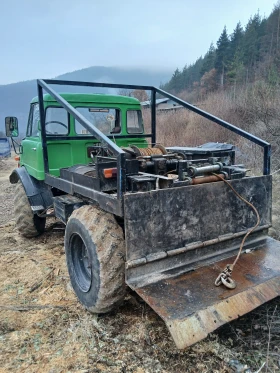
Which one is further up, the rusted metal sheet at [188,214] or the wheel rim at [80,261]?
the rusted metal sheet at [188,214]

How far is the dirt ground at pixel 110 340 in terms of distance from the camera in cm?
220

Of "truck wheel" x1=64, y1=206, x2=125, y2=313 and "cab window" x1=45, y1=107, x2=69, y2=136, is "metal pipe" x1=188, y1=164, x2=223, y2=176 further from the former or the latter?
"cab window" x1=45, y1=107, x2=69, y2=136

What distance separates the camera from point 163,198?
2.47m

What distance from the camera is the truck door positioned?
410 centimetres

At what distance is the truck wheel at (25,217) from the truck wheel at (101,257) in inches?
81.1

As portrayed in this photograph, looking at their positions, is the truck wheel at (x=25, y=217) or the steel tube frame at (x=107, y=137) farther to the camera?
the truck wheel at (x=25, y=217)

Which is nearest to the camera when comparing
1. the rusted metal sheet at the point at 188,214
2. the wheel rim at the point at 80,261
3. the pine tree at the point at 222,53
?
the rusted metal sheet at the point at 188,214

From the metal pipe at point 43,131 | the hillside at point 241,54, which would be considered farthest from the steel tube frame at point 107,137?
the hillside at point 241,54

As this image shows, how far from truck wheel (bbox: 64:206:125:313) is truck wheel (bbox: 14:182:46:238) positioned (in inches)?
81.1

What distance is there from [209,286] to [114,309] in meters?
0.91

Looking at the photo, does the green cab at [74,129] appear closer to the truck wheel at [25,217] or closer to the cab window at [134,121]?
the cab window at [134,121]

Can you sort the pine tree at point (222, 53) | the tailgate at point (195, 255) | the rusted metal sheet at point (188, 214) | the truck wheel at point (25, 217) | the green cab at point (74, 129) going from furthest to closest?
1. the pine tree at point (222, 53)
2. the truck wheel at point (25, 217)
3. the green cab at point (74, 129)
4. the rusted metal sheet at point (188, 214)
5. the tailgate at point (195, 255)

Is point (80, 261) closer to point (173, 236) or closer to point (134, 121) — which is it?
point (173, 236)

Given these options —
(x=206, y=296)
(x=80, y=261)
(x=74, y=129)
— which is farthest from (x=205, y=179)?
(x=74, y=129)
